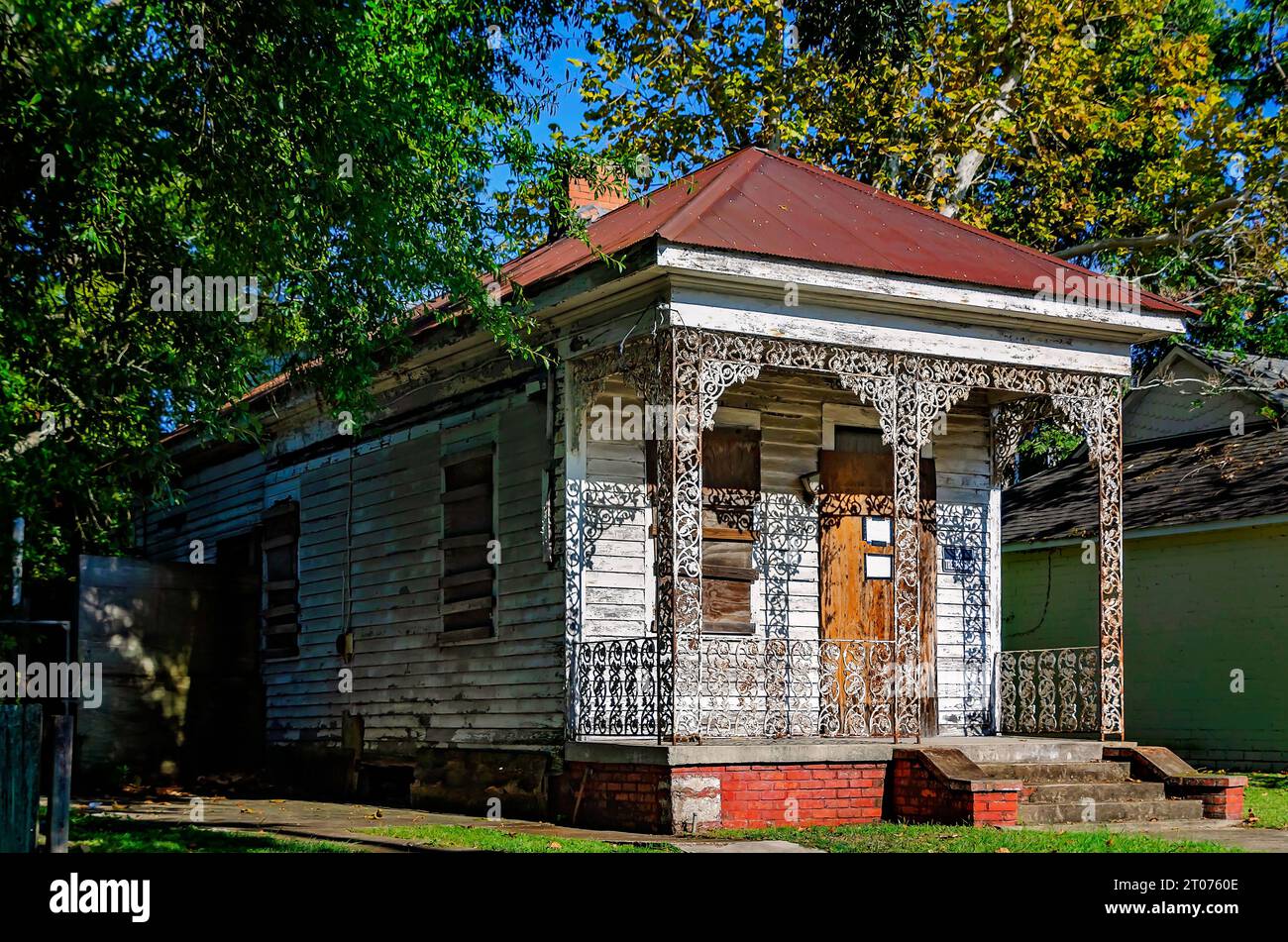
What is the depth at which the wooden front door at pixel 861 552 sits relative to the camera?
14.9 m

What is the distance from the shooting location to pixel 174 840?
436 inches

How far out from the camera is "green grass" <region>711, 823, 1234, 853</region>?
1051 centimetres

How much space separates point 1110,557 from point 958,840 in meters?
4.53

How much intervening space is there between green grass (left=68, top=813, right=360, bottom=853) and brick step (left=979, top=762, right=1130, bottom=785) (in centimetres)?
579

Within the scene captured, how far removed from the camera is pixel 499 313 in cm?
1229

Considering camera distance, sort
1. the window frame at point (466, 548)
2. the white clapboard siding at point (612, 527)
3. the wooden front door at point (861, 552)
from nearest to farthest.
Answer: the white clapboard siding at point (612, 527)
the window frame at point (466, 548)
the wooden front door at point (861, 552)

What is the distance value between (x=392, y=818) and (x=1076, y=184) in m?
22.1

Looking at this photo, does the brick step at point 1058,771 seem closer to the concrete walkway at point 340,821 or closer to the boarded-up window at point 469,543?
the concrete walkway at point 340,821

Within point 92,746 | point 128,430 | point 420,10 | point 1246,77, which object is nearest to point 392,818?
point 128,430

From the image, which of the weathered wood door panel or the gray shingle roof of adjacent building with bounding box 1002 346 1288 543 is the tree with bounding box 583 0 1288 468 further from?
the weathered wood door panel

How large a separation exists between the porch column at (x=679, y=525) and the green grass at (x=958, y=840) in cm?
126

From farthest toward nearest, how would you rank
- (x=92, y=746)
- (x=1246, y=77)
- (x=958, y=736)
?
(x=1246, y=77) → (x=92, y=746) → (x=958, y=736)

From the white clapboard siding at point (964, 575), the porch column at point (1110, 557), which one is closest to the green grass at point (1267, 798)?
the porch column at point (1110, 557)

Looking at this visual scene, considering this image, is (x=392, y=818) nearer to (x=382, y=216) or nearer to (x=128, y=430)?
(x=128, y=430)
